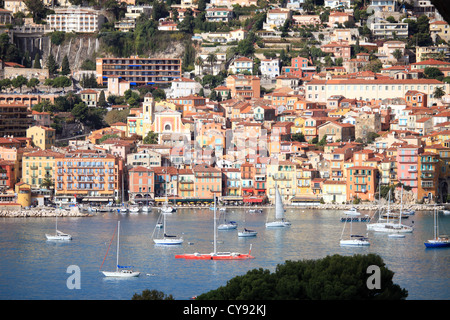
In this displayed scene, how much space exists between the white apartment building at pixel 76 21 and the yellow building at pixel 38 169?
17.8m

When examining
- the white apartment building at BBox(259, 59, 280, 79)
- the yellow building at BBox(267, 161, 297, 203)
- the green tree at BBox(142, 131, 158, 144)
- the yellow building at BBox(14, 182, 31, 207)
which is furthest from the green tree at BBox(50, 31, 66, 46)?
the yellow building at BBox(267, 161, 297, 203)

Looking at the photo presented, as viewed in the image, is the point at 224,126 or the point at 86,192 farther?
the point at 224,126

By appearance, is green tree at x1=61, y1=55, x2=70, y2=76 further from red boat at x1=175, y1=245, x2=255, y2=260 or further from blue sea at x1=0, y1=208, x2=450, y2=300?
red boat at x1=175, y1=245, x2=255, y2=260

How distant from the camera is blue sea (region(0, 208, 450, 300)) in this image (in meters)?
19.0

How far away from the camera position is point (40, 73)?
49312 millimetres

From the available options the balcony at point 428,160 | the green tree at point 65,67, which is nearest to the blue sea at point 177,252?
the balcony at point 428,160

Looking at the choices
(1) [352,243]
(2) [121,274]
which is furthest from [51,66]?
Answer: (2) [121,274]

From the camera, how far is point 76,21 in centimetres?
5294

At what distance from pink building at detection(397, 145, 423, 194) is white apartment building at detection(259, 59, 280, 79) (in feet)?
46.4

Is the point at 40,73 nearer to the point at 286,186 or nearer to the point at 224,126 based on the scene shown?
the point at 224,126

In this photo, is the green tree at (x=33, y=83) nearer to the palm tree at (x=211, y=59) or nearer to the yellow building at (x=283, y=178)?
the palm tree at (x=211, y=59)

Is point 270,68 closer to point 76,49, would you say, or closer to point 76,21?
point 76,49

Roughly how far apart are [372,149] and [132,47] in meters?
17.5
